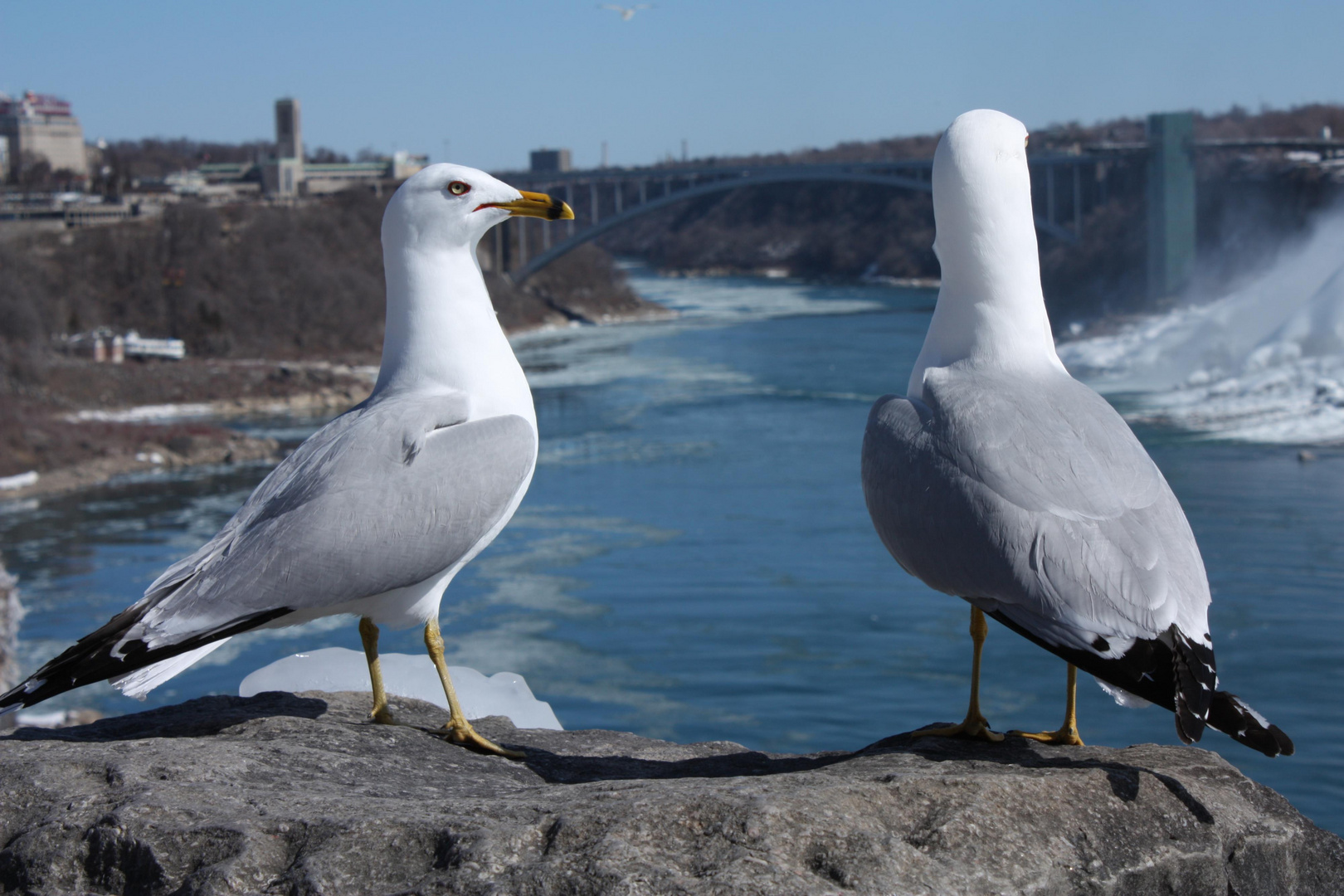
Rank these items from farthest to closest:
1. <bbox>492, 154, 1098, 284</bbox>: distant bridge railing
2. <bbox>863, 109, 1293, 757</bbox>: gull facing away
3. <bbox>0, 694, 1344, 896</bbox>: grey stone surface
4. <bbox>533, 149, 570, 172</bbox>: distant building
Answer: <bbox>533, 149, 570, 172</bbox>: distant building, <bbox>492, 154, 1098, 284</bbox>: distant bridge railing, <bbox>863, 109, 1293, 757</bbox>: gull facing away, <bbox>0, 694, 1344, 896</bbox>: grey stone surface

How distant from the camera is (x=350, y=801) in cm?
261

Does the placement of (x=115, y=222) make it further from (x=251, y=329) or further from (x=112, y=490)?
(x=112, y=490)

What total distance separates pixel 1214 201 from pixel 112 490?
4513 cm

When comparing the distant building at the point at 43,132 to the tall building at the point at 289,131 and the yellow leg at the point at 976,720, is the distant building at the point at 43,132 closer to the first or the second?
A: the tall building at the point at 289,131

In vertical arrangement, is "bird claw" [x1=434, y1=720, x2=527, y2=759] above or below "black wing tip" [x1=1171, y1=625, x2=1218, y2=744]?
below

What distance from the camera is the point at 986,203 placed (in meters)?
3.47

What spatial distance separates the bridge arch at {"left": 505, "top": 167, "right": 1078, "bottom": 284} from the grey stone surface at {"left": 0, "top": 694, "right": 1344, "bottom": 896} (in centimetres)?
4707

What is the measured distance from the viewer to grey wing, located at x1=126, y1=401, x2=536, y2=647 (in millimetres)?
3168

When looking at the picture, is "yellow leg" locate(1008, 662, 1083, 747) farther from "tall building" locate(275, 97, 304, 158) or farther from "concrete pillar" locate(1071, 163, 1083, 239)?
"tall building" locate(275, 97, 304, 158)

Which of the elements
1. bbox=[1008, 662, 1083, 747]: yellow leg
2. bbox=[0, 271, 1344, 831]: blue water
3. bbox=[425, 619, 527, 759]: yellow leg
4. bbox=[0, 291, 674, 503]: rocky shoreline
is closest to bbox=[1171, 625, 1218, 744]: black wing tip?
bbox=[1008, 662, 1083, 747]: yellow leg

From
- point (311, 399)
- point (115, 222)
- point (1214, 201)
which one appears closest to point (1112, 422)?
point (311, 399)

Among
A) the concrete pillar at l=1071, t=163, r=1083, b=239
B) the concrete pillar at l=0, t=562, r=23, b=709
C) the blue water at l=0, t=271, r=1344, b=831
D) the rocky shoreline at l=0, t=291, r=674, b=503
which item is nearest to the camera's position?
the blue water at l=0, t=271, r=1344, b=831

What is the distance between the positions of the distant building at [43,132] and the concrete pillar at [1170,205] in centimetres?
8090

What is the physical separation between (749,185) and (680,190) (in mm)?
4673
